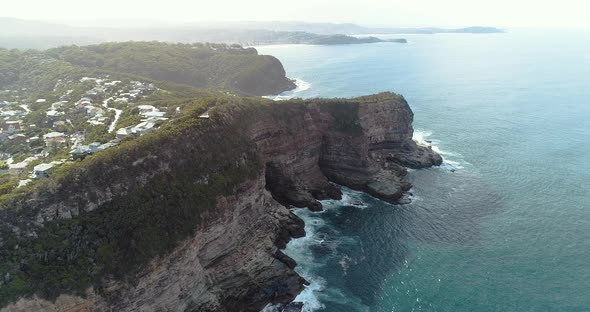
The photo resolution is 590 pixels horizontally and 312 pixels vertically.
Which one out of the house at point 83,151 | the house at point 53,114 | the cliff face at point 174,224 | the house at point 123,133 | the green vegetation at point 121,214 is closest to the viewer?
the green vegetation at point 121,214

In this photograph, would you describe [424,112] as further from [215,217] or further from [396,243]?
[215,217]

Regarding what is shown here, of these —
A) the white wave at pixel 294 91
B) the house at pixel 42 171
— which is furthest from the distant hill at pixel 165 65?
the house at pixel 42 171

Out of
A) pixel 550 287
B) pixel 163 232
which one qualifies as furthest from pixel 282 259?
pixel 550 287

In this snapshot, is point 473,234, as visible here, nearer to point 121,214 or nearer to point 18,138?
point 121,214

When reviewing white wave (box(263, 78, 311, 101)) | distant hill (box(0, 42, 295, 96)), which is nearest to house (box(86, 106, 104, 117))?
distant hill (box(0, 42, 295, 96))

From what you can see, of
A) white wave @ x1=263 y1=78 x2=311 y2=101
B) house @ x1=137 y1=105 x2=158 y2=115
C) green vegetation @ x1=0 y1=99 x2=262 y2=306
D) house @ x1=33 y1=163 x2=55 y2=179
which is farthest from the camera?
white wave @ x1=263 y1=78 x2=311 y2=101

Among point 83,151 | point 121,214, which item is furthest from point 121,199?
point 83,151

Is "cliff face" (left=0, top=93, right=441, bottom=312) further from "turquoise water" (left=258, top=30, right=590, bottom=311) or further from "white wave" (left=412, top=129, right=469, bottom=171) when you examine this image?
"white wave" (left=412, top=129, right=469, bottom=171)

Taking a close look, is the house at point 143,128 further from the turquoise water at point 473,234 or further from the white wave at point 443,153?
the white wave at point 443,153
